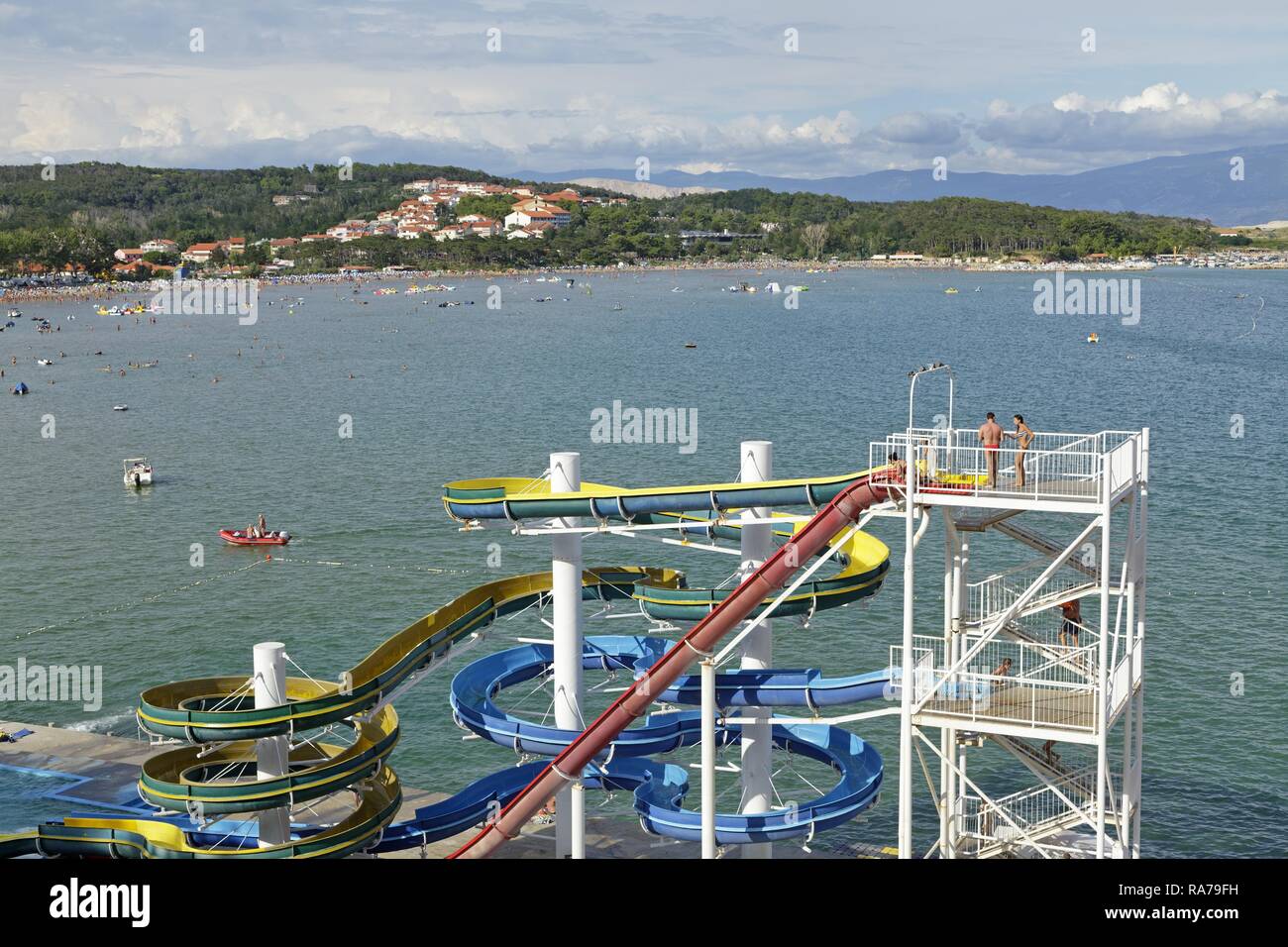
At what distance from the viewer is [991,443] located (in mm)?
27984

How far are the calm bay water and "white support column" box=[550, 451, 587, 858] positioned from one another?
4.80 m

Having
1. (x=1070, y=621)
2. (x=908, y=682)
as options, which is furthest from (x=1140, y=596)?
(x=908, y=682)

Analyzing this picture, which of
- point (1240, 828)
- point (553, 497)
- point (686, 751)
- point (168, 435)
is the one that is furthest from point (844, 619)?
point (168, 435)

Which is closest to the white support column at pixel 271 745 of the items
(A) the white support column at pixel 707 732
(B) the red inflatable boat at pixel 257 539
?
(A) the white support column at pixel 707 732

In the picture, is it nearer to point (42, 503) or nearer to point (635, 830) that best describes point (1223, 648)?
point (635, 830)

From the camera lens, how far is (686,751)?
45.7 metres

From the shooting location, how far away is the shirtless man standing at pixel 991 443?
2678 cm

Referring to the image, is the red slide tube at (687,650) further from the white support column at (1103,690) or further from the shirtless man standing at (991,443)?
the white support column at (1103,690)

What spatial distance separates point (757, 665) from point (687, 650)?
16.4 ft

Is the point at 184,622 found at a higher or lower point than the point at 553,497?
lower

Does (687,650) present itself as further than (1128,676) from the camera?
Yes

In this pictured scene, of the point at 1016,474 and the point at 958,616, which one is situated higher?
the point at 1016,474

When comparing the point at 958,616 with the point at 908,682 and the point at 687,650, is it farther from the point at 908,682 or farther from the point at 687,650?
the point at 687,650
